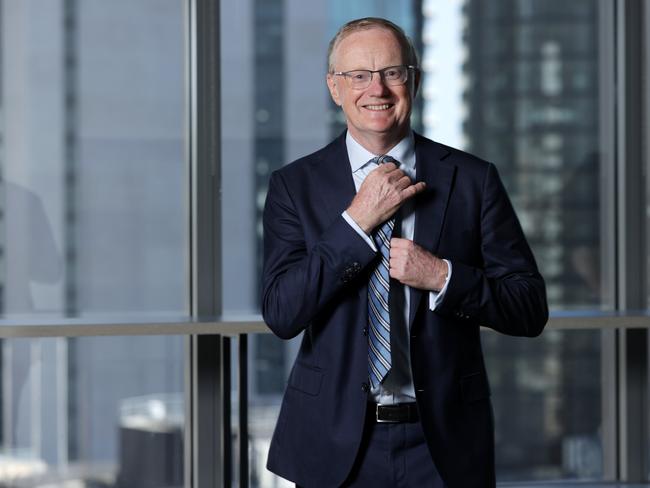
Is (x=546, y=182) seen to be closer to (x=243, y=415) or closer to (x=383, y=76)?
(x=243, y=415)

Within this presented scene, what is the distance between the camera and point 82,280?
12.1 ft

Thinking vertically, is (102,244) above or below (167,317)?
above

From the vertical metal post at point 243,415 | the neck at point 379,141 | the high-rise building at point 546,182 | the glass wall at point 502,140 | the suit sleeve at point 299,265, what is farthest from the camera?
the high-rise building at point 546,182

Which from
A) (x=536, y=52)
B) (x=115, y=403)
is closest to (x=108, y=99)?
(x=115, y=403)

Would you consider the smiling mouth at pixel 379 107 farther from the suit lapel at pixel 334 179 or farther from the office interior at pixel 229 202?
the office interior at pixel 229 202

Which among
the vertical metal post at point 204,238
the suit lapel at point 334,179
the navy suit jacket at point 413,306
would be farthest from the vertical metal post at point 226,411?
the suit lapel at point 334,179

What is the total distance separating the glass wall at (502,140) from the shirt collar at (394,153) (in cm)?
202

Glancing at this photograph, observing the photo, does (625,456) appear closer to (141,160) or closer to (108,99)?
(141,160)

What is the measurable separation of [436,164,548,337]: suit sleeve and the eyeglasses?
259mm

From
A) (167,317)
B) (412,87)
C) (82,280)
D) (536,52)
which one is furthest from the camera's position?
(536,52)

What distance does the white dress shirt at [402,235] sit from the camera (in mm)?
1677

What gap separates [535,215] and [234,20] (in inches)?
58.8

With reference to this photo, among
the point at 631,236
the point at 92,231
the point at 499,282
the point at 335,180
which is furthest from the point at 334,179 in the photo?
the point at 631,236

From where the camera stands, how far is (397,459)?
166 cm
